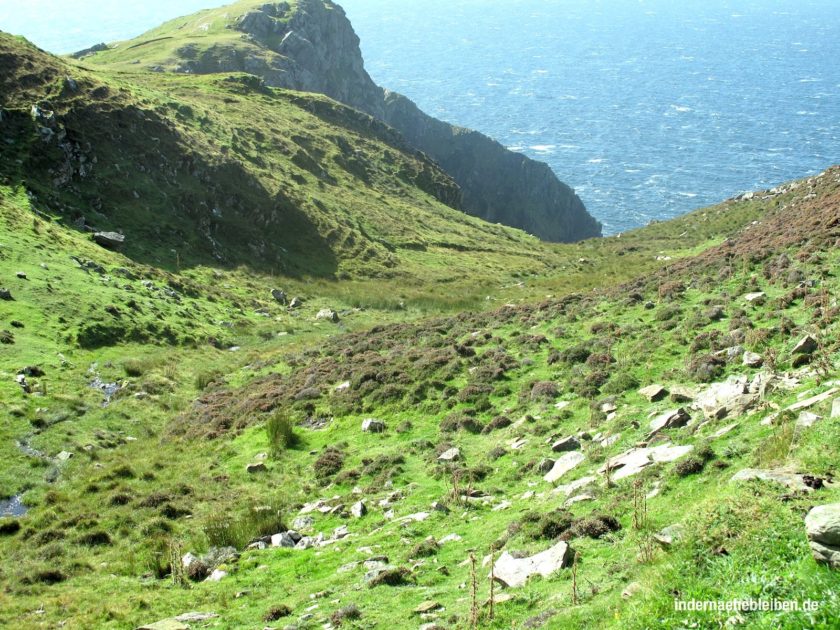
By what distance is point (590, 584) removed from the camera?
10.2 m

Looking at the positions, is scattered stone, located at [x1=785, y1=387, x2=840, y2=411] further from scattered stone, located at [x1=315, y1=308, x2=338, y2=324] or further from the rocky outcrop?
the rocky outcrop

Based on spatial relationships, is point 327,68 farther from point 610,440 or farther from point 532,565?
point 532,565

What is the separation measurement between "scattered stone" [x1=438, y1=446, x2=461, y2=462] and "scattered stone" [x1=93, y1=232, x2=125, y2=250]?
41.7m

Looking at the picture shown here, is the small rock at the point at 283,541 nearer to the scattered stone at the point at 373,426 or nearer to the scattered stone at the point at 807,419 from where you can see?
the scattered stone at the point at 373,426

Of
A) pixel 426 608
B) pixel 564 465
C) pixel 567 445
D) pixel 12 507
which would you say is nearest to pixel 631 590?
pixel 426 608

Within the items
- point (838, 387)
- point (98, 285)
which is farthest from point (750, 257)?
point (98, 285)

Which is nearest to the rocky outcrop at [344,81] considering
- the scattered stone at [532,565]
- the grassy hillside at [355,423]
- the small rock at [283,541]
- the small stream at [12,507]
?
the grassy hillside at [355,423]

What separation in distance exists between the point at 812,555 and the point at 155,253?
5517cm

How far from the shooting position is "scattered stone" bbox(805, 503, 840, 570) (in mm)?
7645

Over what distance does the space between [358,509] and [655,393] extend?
31.3 ft

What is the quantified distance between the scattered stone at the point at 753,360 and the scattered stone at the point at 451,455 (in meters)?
9.07

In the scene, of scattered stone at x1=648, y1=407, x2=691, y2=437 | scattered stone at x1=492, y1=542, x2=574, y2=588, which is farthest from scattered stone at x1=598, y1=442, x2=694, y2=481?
scattered stone at x1=492, y1=542, x2=574, y2=588

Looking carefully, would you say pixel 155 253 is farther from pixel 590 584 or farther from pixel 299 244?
pixel 590 584

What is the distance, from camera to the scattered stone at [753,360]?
17.9 metres
